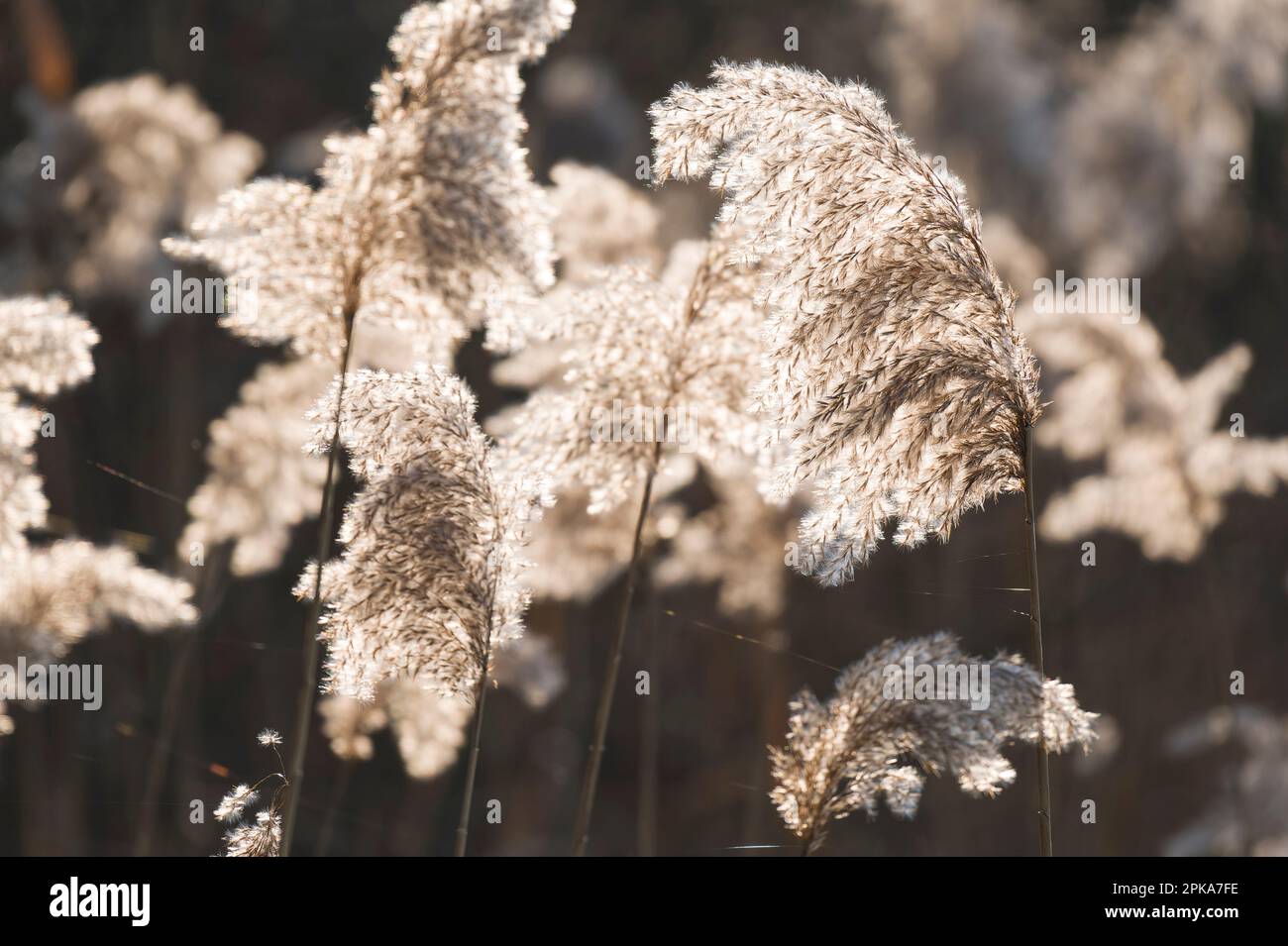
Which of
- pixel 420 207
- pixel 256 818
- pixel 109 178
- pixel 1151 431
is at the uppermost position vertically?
pixel 109 178

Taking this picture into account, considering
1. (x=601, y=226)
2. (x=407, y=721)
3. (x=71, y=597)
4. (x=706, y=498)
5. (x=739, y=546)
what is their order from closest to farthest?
1. (x=71, y=597)
2. (x=407, y=721)
3. (x=601, y=226)
4. (x=739, y=546)
5. (x=706, y=498)

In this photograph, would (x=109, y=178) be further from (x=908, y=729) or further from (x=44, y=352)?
(x=908, y=729)

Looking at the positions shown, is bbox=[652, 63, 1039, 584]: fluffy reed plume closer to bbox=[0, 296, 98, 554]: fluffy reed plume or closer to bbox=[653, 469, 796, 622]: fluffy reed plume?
bbox=[0, 296, 98, 554]: fluffy reed plume

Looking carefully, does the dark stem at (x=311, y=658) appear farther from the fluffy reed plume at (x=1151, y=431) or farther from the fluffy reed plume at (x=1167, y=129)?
the fluffy reed plume at (x=1167, y=129)

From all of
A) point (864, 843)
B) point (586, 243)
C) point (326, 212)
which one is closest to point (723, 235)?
point (326, 212)

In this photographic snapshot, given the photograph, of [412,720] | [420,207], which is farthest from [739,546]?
[420,207]

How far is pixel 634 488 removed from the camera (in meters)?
3.15

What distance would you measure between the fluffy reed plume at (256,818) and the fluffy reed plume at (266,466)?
231 cm

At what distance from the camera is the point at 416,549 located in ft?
8.21

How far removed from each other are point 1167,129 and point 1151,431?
2323mm

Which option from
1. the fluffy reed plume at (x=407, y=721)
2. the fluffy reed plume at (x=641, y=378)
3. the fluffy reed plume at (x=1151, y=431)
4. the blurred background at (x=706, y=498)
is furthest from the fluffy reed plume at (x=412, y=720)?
the fluffy reed plume at (x=1151, y=431)

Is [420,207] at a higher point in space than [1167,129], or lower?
lower

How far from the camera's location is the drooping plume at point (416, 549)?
2.49 m
